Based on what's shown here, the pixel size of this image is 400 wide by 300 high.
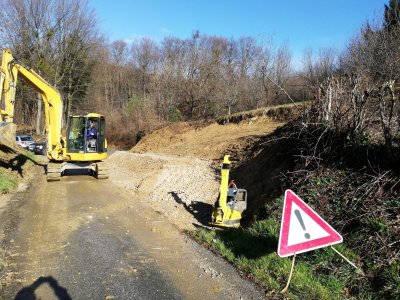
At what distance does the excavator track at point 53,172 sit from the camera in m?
16.0

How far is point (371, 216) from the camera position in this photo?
6508 mm

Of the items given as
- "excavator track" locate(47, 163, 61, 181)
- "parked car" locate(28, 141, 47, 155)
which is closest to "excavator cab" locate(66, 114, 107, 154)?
"excavator track" locate(47, 163, 61, 181)

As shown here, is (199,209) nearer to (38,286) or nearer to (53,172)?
(38,286)

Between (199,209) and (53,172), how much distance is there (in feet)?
25.1

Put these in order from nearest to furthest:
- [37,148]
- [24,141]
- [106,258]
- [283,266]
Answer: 1. [283,266]
2. [106,258]
3. [37,148]
4. [24,141]

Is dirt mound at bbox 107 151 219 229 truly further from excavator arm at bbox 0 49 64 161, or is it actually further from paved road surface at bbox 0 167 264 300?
excavator arm at bbox 0 49 64 161

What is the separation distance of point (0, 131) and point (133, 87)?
47.0 metres

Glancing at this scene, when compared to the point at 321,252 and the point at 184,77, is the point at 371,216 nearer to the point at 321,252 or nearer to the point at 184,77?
the point at 321,252

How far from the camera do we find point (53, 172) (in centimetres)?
1606

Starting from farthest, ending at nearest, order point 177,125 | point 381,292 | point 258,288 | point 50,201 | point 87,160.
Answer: point 177,125 < point 87,160 < point 50,201 < point 258,288 < point 381,292

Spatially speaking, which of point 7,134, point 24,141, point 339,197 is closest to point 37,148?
point 24,141

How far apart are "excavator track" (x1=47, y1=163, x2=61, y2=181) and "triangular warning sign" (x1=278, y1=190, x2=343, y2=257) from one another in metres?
12.8

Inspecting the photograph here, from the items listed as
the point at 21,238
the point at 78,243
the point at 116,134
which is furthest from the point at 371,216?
the point at 116,134

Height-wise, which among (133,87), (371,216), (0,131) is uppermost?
(133,87)
